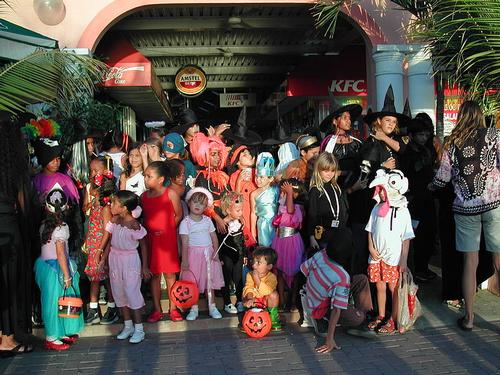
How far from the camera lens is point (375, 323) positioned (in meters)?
5.11

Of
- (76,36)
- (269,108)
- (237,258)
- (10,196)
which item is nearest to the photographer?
(10,196)

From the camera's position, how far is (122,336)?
5.01m

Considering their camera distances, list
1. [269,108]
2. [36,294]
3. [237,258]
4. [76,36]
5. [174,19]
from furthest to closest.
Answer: [269,108] → [174,19] → [76,36] → [237,258] → [36,294]

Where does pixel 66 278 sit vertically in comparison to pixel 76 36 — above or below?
below

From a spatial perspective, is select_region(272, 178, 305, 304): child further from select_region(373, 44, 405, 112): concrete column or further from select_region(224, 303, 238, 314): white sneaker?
select_region(373, 44, 405, 112): concrete column

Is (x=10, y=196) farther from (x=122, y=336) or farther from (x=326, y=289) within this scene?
(x=326, y=289)

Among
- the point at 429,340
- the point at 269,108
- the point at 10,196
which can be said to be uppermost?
Result: the point at 269,108

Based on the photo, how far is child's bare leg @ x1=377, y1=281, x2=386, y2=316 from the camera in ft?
16.6

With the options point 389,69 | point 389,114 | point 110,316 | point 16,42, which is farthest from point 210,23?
point 110,316

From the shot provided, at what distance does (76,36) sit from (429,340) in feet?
23.0

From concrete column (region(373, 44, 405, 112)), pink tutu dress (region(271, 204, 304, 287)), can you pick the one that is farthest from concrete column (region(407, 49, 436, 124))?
pink tutu dress (region(271, 204, 304, 287))

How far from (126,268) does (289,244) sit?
157 cm

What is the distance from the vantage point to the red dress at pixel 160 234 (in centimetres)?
530

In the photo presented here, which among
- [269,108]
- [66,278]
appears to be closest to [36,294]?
[66,278]
